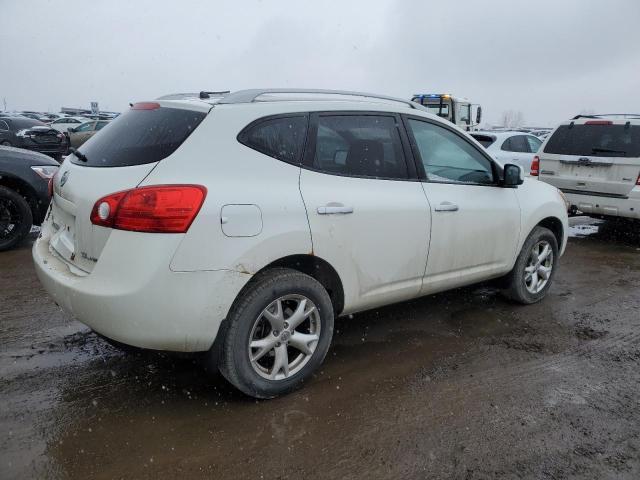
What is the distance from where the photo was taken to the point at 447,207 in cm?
358

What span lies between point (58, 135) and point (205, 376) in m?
14.3

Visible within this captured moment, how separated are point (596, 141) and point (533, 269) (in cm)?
371

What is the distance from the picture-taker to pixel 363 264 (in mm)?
3170

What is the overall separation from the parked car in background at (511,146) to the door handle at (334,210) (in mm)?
8439

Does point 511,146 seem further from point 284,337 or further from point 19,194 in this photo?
point 284,337

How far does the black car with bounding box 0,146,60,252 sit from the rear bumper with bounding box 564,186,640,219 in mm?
6870

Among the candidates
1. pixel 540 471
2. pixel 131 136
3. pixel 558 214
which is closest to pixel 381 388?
pixel 540 471

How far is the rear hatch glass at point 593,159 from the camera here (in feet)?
22.7

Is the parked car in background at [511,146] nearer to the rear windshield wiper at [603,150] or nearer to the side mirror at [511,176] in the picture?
the rear windshield wiper at [603,150]

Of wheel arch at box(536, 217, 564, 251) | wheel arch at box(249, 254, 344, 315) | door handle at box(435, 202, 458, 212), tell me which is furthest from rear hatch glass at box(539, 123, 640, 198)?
wheel arch at box(249, 254, 344, 315)

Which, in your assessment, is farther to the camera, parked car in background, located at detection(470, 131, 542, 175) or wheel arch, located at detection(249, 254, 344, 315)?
parked car in background, located at detection(470, 131, 542, 175)

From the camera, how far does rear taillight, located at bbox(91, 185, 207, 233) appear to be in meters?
2.45

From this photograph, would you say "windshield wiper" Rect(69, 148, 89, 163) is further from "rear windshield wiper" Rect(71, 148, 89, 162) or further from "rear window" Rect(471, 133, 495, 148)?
"rear window" Rect(471, 133, 495, 148)

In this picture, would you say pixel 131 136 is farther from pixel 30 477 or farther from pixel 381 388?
pixel 381 388
